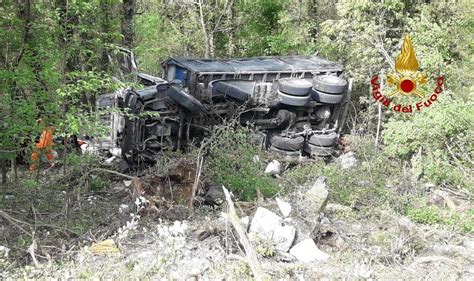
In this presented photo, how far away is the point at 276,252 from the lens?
188 inches

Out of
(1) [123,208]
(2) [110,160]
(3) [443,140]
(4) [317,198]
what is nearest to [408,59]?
(3) [443,140]

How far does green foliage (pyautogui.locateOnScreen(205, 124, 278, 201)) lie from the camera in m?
6.53

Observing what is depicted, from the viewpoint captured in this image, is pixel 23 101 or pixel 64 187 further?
pixel 64 187

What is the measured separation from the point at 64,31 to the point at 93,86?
30.6 inches

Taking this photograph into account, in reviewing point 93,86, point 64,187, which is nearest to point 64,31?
point 93,86

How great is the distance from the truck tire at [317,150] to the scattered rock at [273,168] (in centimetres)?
119

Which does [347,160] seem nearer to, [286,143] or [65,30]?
[286,143]

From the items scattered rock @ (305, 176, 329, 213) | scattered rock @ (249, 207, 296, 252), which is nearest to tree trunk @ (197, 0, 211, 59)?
scattered rock @ (305, 176, 329, 213)

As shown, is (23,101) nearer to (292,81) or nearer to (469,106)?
(292,81)

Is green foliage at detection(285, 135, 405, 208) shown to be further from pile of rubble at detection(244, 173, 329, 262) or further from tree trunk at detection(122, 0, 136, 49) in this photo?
tree trunk at detection(122, 0, 136, 49)

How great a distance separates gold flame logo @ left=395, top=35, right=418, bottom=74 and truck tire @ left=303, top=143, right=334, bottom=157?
207 centimetres

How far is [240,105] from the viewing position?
8430mm

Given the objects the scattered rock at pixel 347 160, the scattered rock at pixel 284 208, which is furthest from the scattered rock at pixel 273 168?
the scattered rock at pixel 284 208

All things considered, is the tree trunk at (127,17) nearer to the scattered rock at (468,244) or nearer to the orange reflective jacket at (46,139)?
the orange reflective jacket at (46,139)
